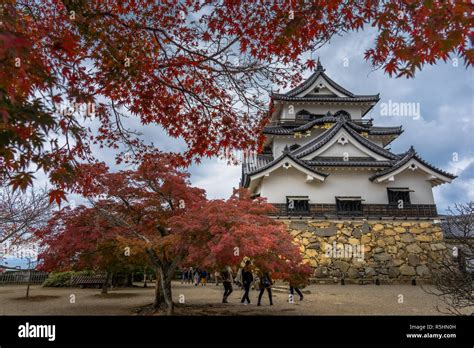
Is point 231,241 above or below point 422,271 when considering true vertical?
above

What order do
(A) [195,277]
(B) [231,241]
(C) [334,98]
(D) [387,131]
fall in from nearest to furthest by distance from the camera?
(B) [231,241], (A) [195,277], (D) [387,131], (C) [334,98]

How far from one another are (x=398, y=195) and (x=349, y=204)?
9.00ft

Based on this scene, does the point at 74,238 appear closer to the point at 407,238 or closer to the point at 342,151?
the point at 342,151

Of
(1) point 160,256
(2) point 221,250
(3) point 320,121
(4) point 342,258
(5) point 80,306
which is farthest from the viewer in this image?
(3) point 320,121

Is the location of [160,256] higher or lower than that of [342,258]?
higher

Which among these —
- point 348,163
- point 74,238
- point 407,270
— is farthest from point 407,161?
point 74,238

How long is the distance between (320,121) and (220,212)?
15.1 meters

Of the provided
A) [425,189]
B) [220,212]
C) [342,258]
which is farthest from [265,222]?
[425,189]

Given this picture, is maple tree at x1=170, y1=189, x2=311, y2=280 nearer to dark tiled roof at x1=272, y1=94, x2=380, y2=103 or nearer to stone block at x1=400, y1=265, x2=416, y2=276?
stone block at x1=400, y1=265, x2=416, y2=276

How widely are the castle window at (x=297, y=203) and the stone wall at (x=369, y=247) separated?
0.77 metres

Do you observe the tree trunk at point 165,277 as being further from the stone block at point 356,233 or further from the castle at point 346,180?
the stone block at point 356,233

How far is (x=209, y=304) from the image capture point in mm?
10477

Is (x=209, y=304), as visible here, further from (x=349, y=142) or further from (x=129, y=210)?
(x=349, y=142)

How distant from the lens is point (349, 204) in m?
17.7
